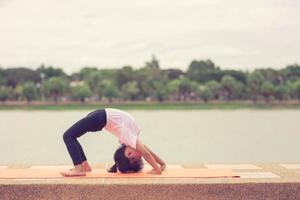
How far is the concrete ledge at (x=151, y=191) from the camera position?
22.7ft

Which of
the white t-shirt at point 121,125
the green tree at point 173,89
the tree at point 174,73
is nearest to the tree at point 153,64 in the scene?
the tree at point 174,73

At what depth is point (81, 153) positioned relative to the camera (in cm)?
784

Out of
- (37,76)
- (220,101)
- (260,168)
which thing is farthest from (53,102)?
(260,168)

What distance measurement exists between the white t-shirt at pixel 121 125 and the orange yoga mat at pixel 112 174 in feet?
1.43

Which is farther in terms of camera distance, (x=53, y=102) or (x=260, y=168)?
(x=53, y=102)

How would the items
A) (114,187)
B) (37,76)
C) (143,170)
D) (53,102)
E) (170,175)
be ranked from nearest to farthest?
(114,187) < (170,175) < (143,170) < (53,102) < (37,76)

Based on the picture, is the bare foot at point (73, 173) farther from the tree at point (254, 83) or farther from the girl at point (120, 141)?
the tree at point (254, 83)

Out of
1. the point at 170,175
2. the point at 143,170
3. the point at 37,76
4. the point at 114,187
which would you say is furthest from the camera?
the point at 37,76

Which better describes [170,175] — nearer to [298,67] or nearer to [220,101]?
[220,101]

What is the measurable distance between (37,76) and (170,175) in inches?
4500

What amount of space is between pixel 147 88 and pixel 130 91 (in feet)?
13.3

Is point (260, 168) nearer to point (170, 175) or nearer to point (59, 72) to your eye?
point (170, 175)

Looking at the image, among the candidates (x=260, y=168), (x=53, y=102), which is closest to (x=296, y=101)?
(x=53, y=102)

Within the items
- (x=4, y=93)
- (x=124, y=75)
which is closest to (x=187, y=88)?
(x=124, y=75)
